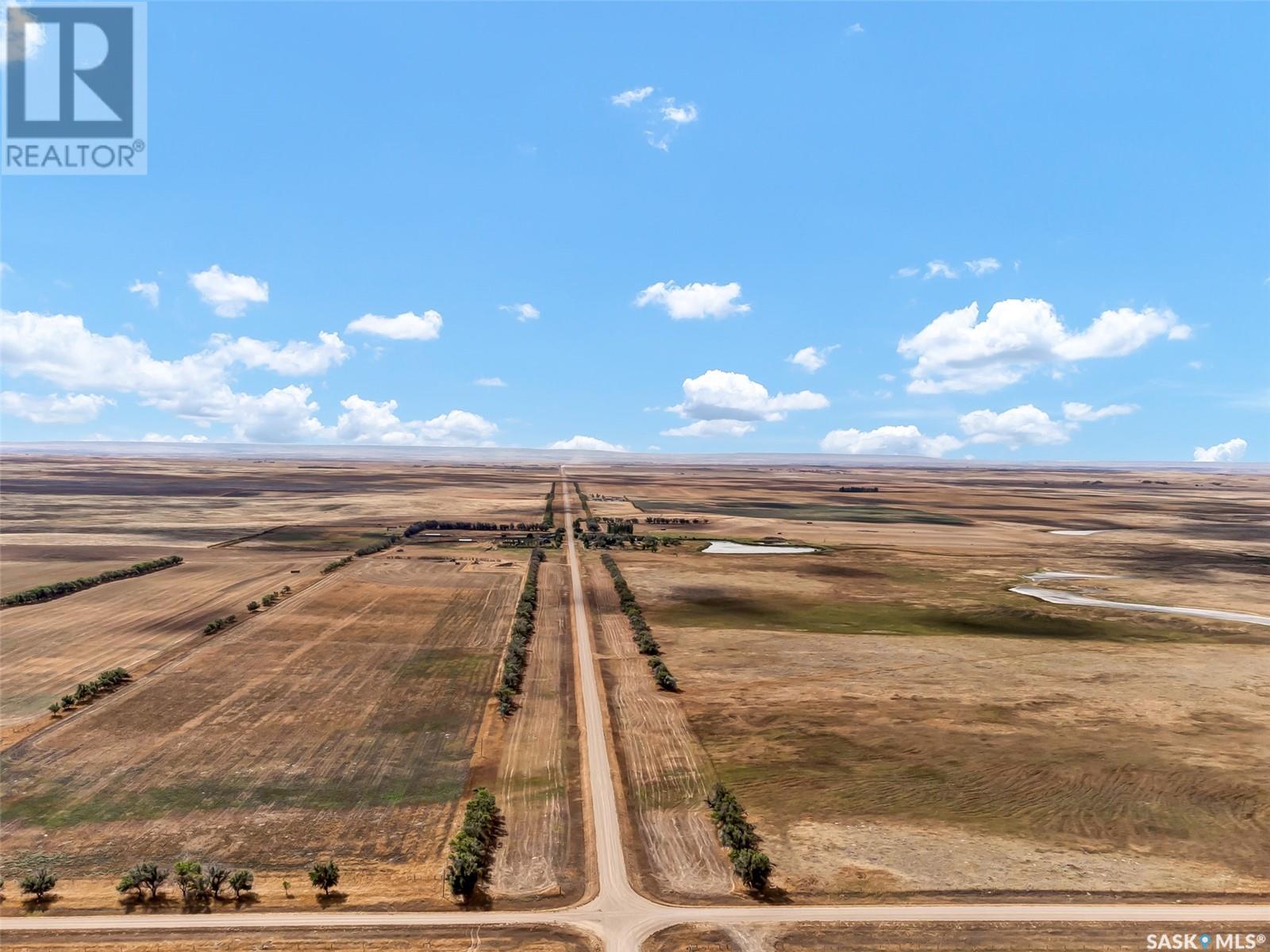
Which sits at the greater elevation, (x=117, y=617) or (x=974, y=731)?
(x=117, y=617)

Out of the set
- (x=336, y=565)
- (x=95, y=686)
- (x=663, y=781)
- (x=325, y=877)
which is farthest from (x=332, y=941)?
(x=336, y=565)

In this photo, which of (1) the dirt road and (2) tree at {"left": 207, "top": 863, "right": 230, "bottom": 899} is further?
(2) tree at {"left": 207, "top": 863, "right": 230, "bottom": 899}

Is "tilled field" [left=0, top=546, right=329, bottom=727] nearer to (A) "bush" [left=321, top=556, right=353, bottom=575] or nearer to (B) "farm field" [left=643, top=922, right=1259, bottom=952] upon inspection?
(A) "bush" [left=321, top=556, right=353, bottom=575]

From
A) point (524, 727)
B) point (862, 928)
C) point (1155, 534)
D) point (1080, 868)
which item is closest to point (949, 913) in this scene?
point (862, 928)

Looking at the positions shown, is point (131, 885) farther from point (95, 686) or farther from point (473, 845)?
point (95, 686)

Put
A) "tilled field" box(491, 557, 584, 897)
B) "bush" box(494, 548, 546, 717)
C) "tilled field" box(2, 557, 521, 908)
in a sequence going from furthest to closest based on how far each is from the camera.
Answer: "bush" box(494, 548, 546, 717)
"tilled field" box(2, 557, 521, 908)
"tilled field" box(491, 557, 584, 897)

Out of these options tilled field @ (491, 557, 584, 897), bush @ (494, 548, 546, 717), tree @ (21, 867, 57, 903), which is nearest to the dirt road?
tree @ (21, 867, 57, 903)
